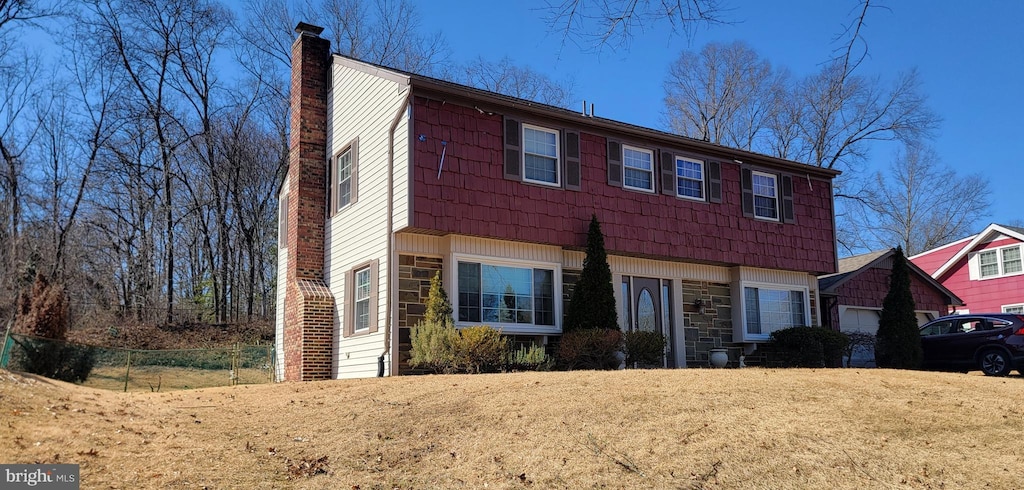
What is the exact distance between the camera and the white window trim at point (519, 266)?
14438mm

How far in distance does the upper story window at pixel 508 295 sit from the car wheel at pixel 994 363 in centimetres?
869

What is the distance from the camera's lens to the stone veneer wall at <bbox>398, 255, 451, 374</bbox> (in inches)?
555

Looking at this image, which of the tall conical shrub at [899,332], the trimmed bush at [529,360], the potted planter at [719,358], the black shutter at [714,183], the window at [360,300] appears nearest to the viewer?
the trimmed bush at [529,360]

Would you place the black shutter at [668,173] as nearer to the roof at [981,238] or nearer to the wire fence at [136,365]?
the wire fence at [136,365]

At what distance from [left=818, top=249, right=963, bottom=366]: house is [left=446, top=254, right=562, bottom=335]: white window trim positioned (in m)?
10.3

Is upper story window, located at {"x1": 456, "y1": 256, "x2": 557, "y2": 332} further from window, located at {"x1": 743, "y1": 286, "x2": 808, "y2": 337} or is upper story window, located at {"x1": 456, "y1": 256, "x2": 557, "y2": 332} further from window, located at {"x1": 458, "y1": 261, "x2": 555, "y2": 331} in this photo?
window, located at {"x1": 743, "y1": 286, "x2": 808, "y2": 337}

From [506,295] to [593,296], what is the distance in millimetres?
1615

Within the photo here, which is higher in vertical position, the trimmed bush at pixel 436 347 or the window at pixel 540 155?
the window at pixel 540 155

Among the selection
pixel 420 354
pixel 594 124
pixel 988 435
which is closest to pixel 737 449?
pixel 988 435

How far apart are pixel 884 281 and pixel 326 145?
16852mm

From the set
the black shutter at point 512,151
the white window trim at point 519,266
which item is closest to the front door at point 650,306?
the white window trim at point 519,266

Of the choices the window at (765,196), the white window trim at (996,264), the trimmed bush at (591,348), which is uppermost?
the window at (765,196)

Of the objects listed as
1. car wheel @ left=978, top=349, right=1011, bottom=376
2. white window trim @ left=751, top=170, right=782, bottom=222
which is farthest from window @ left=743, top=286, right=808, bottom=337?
car wheel @ left=978, top=349, right=1011, bottom=376

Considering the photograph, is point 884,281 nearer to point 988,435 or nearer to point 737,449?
point 988,435
